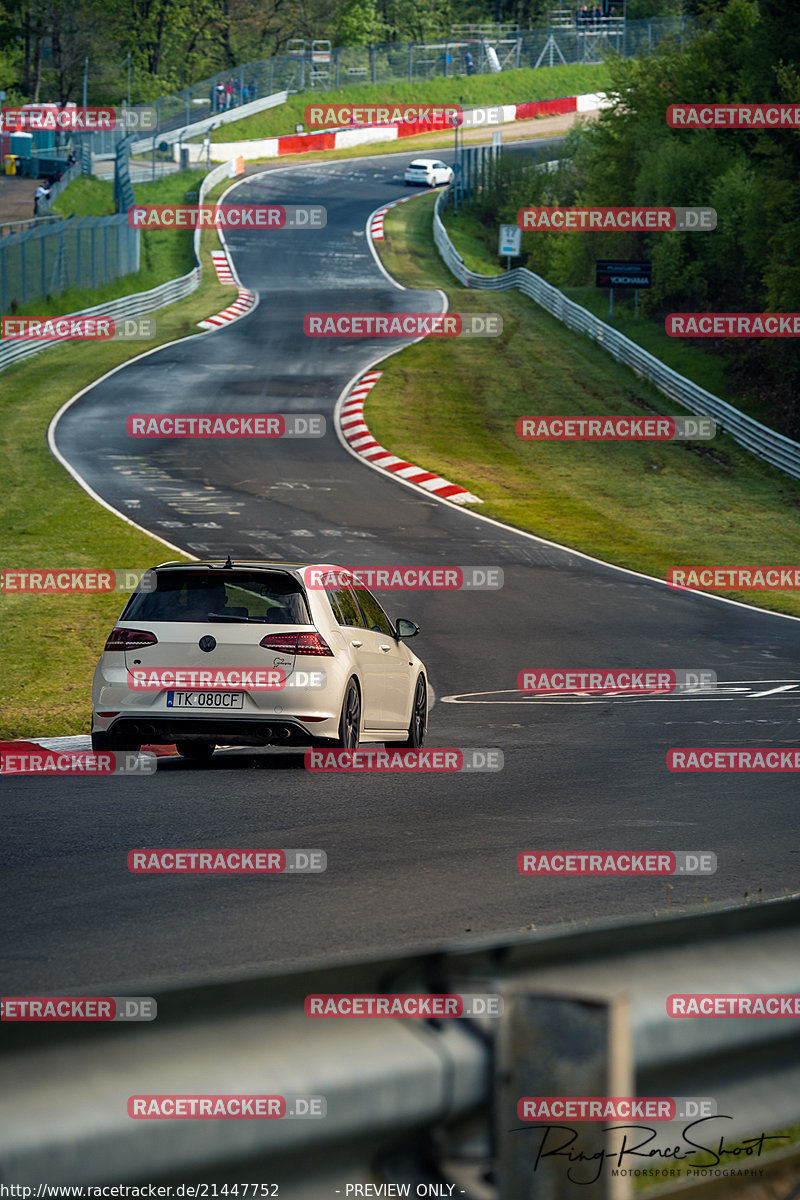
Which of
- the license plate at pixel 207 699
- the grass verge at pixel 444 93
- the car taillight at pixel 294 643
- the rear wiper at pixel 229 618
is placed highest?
the grass verge at pixel 444 93

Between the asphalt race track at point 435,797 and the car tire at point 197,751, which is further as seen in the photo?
the car tire at point 197,751

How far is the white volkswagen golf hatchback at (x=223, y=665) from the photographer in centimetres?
1065

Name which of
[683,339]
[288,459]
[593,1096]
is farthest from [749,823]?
[683,339]

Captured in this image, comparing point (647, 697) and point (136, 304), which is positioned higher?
point (136, 304)

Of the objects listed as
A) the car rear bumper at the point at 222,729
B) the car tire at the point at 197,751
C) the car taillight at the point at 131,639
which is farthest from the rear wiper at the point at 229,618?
the car tire at the point at 197,751

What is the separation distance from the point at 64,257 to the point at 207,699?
42.2 m

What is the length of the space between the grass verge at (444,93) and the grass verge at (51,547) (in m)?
54.7

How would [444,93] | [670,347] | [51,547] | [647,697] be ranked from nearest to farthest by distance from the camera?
[647,697], [51,547], [670,347], [444,93]

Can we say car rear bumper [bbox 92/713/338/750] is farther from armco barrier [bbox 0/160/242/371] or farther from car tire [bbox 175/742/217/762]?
armco barrier [bbox 0/160/242/371]

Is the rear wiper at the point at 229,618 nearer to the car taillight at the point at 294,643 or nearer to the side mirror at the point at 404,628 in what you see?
the car taillight at the point at 294,643

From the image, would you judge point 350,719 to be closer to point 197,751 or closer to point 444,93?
point 197,751

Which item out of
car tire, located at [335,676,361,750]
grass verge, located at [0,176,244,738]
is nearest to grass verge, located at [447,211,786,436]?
grass verge, located at [0,176,244,738]

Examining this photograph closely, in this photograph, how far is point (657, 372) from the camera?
43344 millimetres

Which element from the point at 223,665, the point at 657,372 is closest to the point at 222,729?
the point at 223,665
